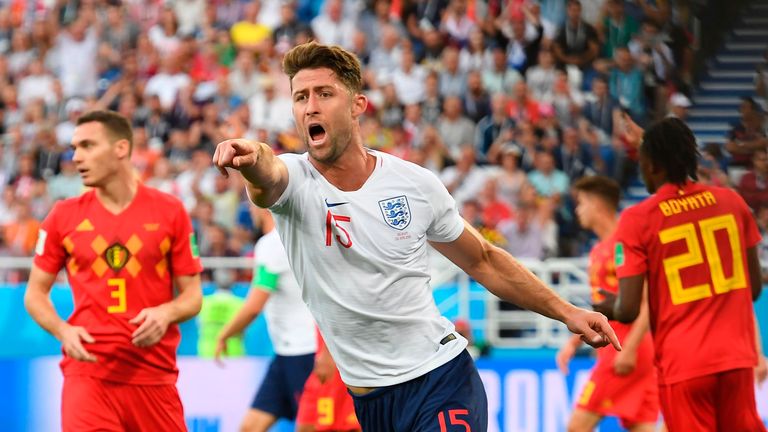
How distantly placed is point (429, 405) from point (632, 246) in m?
1.93

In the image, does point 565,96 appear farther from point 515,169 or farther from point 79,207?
point 79,207

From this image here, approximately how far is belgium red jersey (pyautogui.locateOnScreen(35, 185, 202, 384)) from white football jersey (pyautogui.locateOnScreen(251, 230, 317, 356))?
1.73 m

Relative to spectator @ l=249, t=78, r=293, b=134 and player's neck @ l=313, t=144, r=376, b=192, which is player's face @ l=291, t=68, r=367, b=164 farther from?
spectator @ l=249, t=78, r=293, b=134

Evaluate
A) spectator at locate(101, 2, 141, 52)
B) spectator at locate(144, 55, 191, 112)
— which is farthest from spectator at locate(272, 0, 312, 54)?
spectator at locate(101, 2, 141, 52)

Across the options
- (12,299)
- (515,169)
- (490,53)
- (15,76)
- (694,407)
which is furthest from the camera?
(15,76)

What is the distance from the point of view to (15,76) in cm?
1967

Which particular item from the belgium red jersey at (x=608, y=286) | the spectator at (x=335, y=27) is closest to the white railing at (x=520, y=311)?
the belgium red jersey at (x=608, y=286)

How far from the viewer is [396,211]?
5.29 m

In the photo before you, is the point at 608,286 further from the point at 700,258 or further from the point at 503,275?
the point at 503,275

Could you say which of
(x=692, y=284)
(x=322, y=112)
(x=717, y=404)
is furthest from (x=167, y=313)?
(x=717, y=404)

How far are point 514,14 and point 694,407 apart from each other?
11346 mm

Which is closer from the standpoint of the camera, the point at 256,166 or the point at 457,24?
the point at 256,166

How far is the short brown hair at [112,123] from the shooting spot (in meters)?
7.46

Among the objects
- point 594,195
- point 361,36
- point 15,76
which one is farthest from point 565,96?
point 15,76
